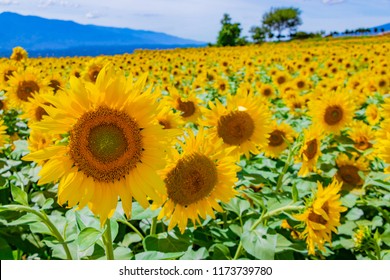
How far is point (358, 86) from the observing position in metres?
5.30

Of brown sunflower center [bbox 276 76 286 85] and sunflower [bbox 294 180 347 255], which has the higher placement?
brown sunflower center [bbox 276 76 286 85]

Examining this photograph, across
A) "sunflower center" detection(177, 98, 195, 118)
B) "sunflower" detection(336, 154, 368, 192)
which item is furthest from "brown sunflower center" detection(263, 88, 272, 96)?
"sunflower" detection(336, 154, 368, 192)

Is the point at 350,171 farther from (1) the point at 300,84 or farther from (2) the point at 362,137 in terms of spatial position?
(1) the point at 300,84

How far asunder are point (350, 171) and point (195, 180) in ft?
5.50

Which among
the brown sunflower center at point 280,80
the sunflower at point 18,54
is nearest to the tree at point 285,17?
the brown sunflower center at point 280,80

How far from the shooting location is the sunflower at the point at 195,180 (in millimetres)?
1506

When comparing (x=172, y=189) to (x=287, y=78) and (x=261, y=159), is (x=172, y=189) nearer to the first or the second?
(x=261, y=159)

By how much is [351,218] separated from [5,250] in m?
1.86

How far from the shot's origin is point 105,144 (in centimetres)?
120

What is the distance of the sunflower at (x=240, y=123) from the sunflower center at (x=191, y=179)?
71cm

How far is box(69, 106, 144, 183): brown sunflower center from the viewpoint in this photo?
46.2 inches

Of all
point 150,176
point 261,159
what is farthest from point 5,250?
point 261,159

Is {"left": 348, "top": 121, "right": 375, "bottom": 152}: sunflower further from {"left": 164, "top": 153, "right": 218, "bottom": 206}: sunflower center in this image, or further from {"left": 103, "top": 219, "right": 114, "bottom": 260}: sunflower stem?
{"left": 103, "top": 219, "right": 114, "bottom": 260}: sunflower stem

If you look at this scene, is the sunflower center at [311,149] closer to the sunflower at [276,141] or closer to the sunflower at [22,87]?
the sunflower at [276,141]
